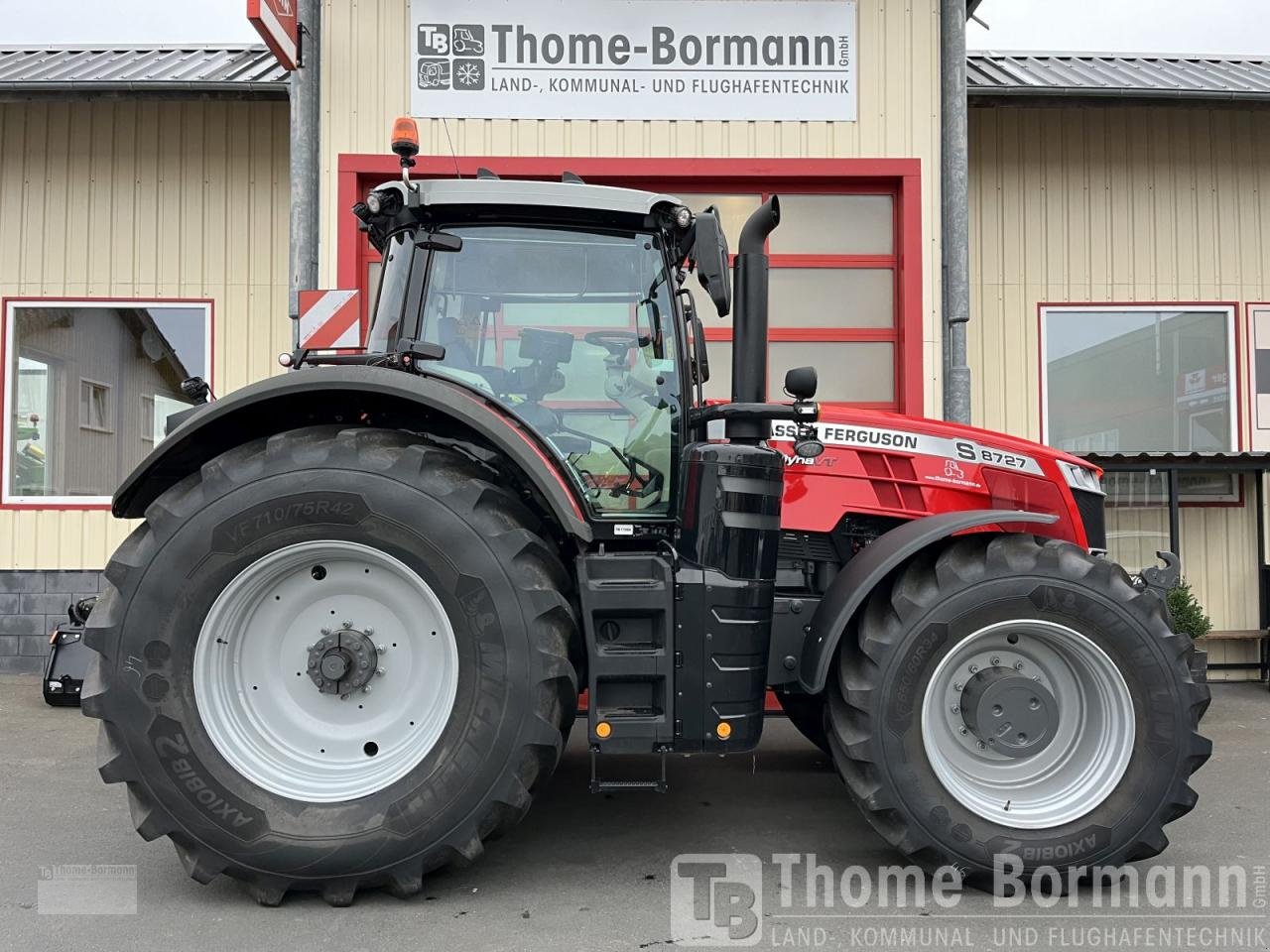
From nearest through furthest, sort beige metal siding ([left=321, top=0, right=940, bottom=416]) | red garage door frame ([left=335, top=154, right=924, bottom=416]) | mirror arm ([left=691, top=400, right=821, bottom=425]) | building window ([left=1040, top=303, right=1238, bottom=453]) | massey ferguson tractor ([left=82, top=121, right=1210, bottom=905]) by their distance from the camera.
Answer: massey ferguson tractor ([left=82, top=121, right=1210, bottom=905])
mirror arm ([left=691, top=400, right=821, bottom=425])
red garage door frame ([left=335, top=154, right=924, bottom=416])
beige metal siding ([left=321, top=0, right=940, bottom=416])
building window ([left=1040, top=303, right=1238, bottom=453])

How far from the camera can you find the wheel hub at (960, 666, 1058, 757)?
3055mm

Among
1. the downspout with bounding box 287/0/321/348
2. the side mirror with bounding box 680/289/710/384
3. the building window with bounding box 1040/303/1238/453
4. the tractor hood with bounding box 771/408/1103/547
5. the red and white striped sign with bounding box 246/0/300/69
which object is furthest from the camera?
A: the building window with bounding box 1040/303/1238/453

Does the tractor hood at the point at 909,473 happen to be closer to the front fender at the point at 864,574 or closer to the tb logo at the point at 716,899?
the front fender at the point at 864,574

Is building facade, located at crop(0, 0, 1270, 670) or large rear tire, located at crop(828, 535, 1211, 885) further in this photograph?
Result: building facade, located at crop(0, 0, 1270, 670)

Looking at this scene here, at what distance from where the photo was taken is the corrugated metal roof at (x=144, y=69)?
21.7ft

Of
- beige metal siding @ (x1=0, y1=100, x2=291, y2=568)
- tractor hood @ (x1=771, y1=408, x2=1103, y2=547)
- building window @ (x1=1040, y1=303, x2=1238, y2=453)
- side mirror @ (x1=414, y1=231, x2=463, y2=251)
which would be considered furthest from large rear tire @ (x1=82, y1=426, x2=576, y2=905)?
building window @ (x1=1040, y1=303, x2=1238, y2=453)

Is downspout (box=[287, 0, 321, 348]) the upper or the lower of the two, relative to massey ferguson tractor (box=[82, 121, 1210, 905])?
upper

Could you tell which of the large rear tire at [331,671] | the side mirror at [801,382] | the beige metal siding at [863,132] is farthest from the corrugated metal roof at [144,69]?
the side mirror at [801,382]

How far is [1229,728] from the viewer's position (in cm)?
561

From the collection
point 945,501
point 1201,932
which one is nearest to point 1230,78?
point 945,501

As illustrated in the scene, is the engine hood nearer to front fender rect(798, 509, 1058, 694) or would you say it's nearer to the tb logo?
front fender rect(798, 509, 1058, 694)

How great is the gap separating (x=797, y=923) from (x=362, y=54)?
5.83 m

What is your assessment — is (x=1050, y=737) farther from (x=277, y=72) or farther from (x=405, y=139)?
(x=277, y=72)

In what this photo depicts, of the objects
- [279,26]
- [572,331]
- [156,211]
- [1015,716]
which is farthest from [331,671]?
[156,211]
